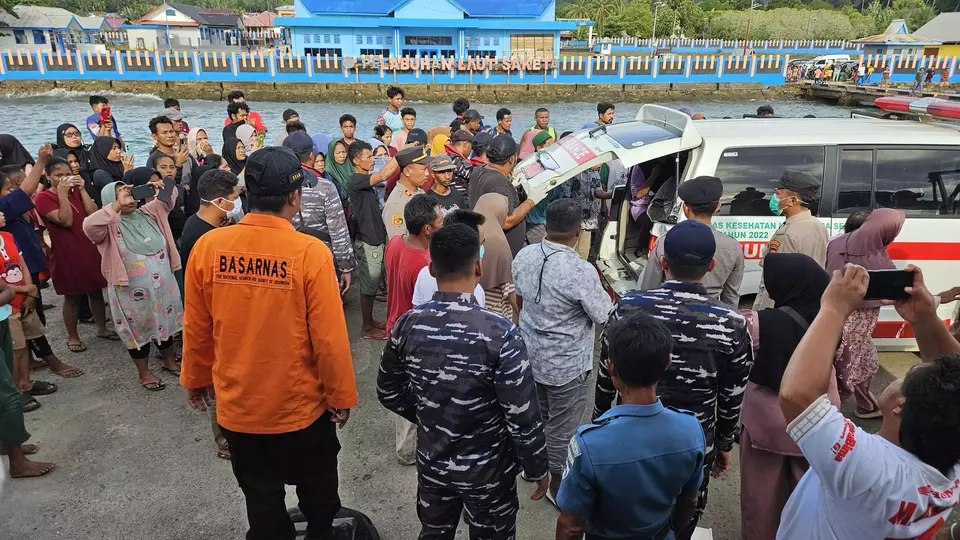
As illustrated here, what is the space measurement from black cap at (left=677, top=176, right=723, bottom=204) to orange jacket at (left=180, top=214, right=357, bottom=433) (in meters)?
2.34

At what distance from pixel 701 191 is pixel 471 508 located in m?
2.42

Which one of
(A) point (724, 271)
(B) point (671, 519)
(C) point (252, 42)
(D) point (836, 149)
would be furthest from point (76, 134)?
(C) point (252, 42)

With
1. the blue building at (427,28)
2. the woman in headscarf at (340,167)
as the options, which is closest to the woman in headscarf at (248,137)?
the woman in headscarf at (340,167)

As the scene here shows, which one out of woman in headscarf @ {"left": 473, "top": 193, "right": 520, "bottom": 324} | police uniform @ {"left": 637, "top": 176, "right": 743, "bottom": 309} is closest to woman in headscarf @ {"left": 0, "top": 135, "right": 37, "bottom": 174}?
woman in headscarf @ {"left": 473, "top": 193, "right": 520, "bottom": 324}

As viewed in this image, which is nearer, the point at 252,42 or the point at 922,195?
the point at 922,195

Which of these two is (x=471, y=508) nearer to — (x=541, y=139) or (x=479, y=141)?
(x=479, y=141)

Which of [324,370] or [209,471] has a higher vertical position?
[324,370]

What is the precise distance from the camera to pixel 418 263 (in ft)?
11.7

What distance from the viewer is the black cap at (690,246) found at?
2.52 m

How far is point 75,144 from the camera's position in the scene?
20.6 ft

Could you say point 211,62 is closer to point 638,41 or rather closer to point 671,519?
point 638,41

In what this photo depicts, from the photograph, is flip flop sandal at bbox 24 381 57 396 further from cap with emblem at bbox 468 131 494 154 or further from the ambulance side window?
the ambulance side window

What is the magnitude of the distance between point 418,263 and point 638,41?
63767mm

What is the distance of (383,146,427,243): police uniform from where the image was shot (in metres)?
4.75
